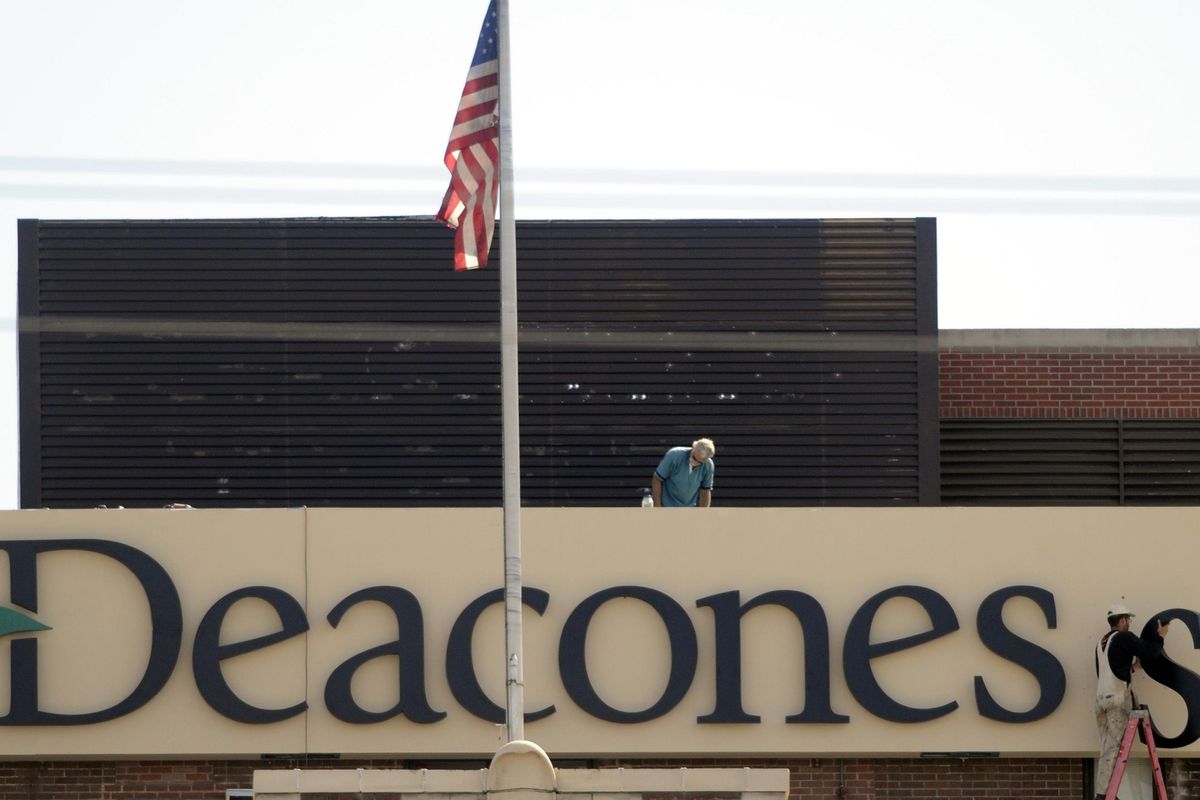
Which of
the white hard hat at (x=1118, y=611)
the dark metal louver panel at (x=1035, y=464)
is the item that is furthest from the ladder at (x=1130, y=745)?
the dark metal louver panel at (x=1035, y=464)

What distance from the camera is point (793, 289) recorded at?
61.4 ft

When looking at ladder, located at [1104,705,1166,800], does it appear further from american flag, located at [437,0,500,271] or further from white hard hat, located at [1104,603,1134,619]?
american flag, located at [437,0,500,271]

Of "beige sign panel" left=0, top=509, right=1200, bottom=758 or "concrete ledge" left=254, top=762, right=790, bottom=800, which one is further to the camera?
"beige sign panel" left=0, top=509, right=1200, bottom=758

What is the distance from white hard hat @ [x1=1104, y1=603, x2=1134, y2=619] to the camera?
13.8 metres

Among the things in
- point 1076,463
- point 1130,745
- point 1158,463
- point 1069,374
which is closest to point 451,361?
point 1069,374

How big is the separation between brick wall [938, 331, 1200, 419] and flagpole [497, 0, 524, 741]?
770cm

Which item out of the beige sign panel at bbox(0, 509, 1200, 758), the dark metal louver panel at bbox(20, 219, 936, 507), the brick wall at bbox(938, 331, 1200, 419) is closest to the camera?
the beige sign panel at bbox(0, 509, 1200, 758)

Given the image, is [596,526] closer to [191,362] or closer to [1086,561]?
[1086,561]

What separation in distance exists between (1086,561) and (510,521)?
5015mm

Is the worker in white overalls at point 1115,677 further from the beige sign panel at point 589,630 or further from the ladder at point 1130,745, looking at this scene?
the beige sign panel at point 589,630

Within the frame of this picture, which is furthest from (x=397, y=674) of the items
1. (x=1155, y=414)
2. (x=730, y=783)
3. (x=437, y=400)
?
(x=1155, y=414)

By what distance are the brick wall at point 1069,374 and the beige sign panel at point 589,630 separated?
180 inches

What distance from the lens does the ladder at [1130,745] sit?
13508mm

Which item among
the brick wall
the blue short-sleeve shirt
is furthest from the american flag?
the brick wall
